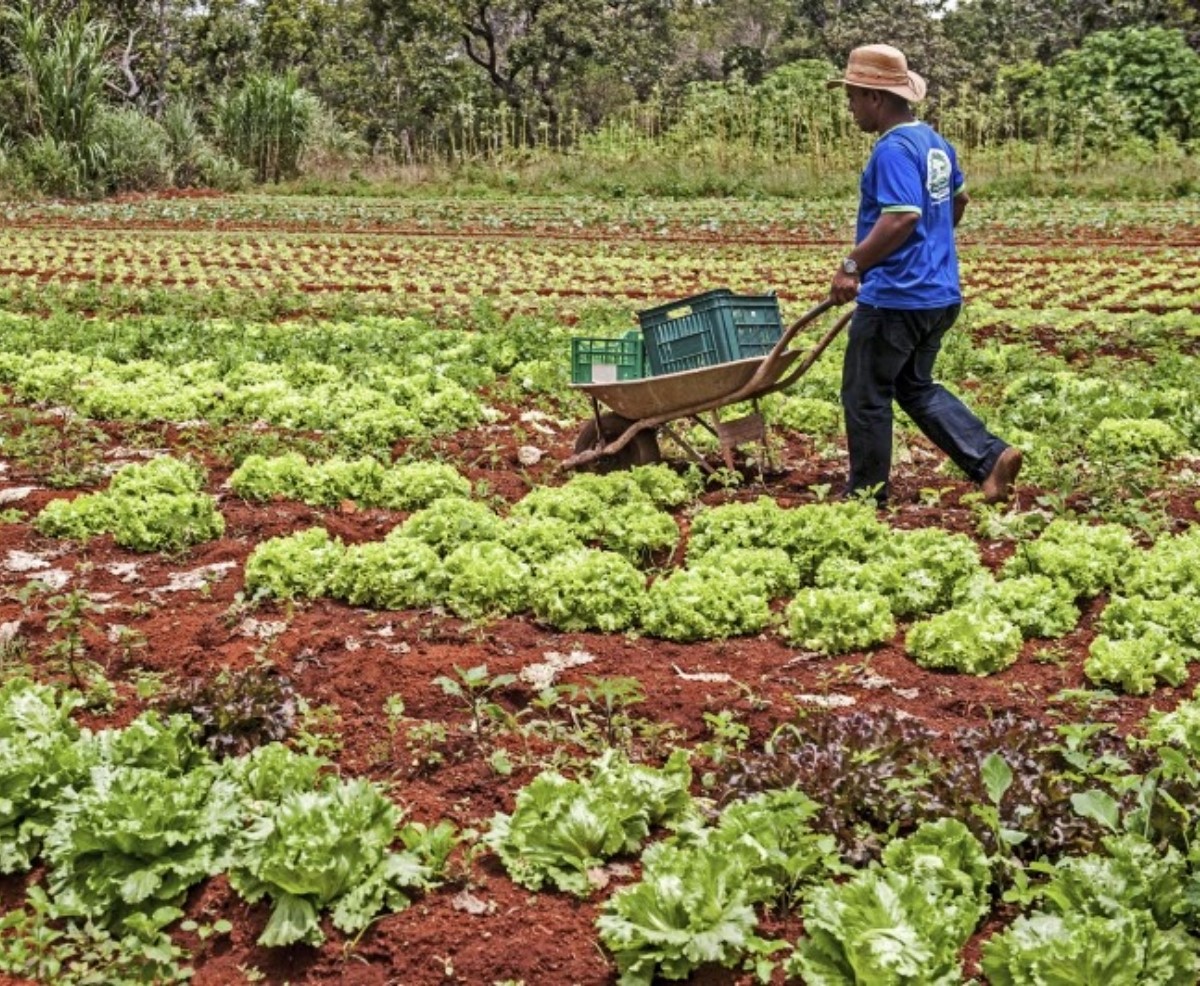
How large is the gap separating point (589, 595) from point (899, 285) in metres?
2.29

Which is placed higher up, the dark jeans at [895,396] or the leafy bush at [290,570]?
the dark jeans at [895,396]

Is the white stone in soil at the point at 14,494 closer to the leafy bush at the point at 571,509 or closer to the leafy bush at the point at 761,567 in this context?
the leafy bush at the point at 571,509

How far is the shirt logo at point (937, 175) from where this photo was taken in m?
6.72

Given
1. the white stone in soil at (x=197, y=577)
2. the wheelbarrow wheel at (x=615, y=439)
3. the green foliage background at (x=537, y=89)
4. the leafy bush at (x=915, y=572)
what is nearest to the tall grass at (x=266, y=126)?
the green foliage background at (x=537, y=89)

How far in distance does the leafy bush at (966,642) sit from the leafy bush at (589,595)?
1.16 meters

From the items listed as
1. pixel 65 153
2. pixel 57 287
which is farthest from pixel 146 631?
pixel 65 153

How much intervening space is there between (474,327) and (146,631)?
27.0 feet

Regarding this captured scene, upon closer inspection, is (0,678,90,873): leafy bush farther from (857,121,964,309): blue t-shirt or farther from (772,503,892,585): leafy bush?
(857,121,964,309): blue t-shirt

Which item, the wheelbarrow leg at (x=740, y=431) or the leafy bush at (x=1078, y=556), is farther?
the wheelbarrow leg at (x=740, y=431)

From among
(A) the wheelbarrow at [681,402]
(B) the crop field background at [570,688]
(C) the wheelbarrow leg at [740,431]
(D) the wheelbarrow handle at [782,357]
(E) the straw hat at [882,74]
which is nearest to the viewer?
(B) the crop field background at [570,688]

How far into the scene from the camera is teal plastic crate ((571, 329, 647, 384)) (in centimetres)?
816

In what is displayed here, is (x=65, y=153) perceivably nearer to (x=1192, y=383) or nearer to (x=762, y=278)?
(x=762, y=278)

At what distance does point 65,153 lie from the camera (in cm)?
3142

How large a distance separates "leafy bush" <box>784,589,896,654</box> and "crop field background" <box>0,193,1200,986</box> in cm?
2
